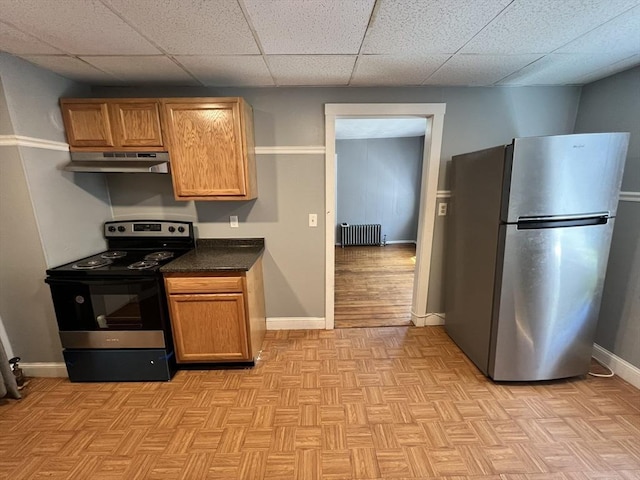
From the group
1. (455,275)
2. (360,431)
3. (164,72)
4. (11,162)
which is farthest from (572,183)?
(11,162)

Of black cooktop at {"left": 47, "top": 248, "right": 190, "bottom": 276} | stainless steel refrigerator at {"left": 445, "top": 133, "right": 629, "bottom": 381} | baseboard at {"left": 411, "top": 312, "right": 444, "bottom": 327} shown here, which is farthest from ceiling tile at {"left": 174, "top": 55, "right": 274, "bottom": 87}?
baseboard at {"left": 411, "top": 312, "right": 444, "bottom": 327}

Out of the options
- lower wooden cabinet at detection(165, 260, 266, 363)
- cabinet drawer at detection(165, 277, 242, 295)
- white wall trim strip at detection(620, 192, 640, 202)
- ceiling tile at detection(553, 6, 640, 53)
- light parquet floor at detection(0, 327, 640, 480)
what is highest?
ceiling tile at detection(553, 6, 640, 53)

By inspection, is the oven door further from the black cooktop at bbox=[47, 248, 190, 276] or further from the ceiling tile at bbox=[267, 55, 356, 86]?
the ceiling tile at bbox=[267, 55, 356, 86]

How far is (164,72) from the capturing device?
1.98 m

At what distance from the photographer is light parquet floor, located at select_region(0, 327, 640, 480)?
1.44 metres

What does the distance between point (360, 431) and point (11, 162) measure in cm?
280

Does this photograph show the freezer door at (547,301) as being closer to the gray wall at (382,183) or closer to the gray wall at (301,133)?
the gray wall at (301,133)

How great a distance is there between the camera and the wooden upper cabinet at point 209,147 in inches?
79.0

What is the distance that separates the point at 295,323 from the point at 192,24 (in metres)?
2.44

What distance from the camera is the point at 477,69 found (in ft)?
6.64

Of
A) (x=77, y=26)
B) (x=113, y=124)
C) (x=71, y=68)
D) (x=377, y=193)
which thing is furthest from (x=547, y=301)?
(x=377, y=193)

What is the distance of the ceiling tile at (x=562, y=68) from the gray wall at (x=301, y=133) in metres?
0.14

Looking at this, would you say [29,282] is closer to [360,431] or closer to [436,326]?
[360,431]

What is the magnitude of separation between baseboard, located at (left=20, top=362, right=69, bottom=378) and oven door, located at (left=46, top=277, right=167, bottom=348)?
10.5 inches
